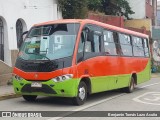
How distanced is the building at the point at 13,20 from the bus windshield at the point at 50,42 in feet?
20.0

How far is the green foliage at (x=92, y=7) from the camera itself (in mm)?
23062

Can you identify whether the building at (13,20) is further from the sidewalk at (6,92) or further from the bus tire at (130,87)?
the bus tire at (130,87)

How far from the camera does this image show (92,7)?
3161cm

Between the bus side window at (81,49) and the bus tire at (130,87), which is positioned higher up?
the bus side window at (81,49)

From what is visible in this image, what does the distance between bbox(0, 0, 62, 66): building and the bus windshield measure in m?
6.08

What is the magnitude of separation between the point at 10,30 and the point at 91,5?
1334 centimetres

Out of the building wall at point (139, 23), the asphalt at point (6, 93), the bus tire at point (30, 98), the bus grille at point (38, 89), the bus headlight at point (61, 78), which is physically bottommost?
the asphalt at point (6, 93)

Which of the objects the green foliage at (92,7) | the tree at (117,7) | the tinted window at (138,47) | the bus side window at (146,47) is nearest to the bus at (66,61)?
the tinted window at (138,47)

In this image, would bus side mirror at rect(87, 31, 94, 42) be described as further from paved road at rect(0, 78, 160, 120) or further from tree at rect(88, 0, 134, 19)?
tree at rect(88, 0, 134, 19)

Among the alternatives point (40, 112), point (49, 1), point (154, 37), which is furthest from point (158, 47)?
point (40, 112)

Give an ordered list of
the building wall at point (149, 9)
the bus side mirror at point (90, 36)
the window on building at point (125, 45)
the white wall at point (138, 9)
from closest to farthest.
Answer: the bus side mirror at point (90, 36)
the window on building at point (125, 45)
the white wall at point (138, 9)
the building wall at point (149, 9)

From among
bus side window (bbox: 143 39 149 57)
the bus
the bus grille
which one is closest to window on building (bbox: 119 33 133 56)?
the bus

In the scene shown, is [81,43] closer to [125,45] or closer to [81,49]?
[81,49]

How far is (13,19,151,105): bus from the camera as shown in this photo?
11.4 m
